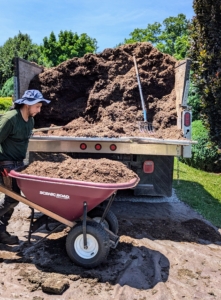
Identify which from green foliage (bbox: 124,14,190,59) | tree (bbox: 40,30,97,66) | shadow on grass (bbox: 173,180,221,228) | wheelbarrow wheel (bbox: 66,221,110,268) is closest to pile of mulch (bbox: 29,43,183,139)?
shadow on grass (bbox: 173,180,221,228)

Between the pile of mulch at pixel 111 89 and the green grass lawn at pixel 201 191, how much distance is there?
4.34 feet

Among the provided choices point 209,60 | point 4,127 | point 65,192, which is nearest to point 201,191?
point 209,60

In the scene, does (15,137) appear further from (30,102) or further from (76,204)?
(76,204)

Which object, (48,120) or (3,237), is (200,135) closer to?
(48,120)

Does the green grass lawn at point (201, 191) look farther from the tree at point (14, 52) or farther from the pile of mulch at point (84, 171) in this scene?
the tree at point (14, 52)

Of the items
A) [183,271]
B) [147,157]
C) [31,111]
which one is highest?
[31,111]

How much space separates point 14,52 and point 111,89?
3130cm

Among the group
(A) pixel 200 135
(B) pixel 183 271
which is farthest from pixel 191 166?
(B) pixel 183 271

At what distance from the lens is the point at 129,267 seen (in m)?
3.54

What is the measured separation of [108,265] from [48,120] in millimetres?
3271

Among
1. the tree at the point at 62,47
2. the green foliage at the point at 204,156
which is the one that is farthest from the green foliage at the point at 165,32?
the green foliage at the point at 204,156

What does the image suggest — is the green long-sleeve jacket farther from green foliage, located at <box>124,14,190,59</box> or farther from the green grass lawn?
green foliage, located at <box>124,14,190,59</box>

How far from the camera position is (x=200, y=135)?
30.8 ft

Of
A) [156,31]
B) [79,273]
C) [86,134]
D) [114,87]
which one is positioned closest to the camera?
[79,273]
